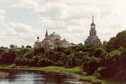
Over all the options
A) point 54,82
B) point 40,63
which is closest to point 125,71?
point 54,82

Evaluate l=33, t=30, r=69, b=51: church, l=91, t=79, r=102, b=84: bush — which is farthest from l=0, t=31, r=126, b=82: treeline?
l=33, t=30, r=69, b=51: church

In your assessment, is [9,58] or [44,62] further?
[9,58]

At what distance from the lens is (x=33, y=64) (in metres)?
106

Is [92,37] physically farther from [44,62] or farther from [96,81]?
[96,81]

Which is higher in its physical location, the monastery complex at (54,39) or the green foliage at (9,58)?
the monastery complex at (54,39)

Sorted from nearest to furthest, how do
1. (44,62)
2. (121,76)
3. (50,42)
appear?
(121,76) < (44,62) < (50,42)

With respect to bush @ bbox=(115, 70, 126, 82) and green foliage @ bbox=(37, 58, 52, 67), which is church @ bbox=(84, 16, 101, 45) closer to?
green foliage @ bbox=(37, 58, 52, 67)

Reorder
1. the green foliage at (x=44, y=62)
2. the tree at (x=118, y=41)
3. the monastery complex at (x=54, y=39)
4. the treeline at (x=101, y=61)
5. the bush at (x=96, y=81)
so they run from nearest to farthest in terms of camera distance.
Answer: the treeline at (x=101, y=61) → the bush at (x=96, y=81) → the tree at (x=118, y=41) → the green foliage at (x=44, y=62) → the monastery complex at (x=54, y=39)

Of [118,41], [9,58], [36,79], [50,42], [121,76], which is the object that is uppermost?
[50,42]

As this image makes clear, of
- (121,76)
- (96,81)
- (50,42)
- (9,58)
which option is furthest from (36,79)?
(50,42)

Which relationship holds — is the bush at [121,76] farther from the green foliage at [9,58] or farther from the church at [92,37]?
the church at [92,37]

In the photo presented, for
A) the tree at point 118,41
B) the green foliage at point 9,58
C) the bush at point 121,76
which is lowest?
the bush at point 121,76

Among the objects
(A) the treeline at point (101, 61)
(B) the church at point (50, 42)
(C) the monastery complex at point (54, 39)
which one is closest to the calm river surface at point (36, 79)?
(A) the treeline at point (101, 61)

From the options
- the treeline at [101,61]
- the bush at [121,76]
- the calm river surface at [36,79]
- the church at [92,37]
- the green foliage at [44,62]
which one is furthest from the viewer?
the church at [92,37]
